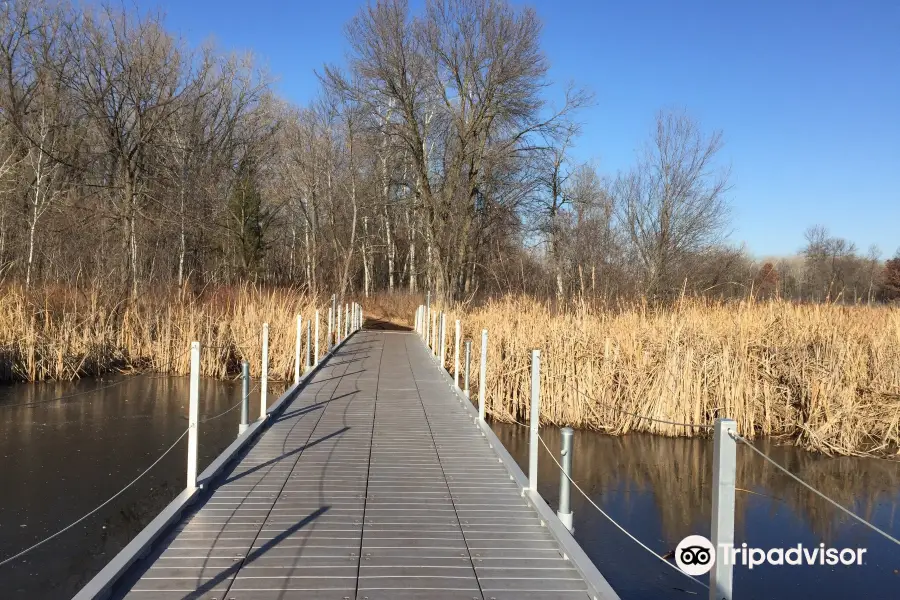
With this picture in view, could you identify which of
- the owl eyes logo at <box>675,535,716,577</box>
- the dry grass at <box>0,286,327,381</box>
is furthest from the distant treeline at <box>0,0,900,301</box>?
the owl eyes logo at <box>675,535,716,577</box>

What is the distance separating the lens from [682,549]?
5.00 m

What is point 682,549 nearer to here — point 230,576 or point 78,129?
point 230,576

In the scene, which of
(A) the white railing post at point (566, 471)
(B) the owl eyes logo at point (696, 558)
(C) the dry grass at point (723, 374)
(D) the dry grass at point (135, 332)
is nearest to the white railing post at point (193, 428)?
(A) the white railing post at point (566, 471)

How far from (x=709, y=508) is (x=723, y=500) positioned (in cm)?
523

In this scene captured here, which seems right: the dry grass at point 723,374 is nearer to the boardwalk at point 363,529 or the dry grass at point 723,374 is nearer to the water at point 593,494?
the water at point 593,494

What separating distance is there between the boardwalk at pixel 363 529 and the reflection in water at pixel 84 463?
1.21 meters

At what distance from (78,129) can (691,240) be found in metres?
20.7

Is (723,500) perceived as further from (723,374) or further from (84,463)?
(723,374)

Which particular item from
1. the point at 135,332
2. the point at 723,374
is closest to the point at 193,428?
the point at 723,374

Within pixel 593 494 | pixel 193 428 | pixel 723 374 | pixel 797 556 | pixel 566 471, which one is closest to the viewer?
pixel 566 471

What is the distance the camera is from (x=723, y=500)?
2551 millimetres

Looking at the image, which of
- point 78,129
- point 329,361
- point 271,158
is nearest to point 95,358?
point 329,361

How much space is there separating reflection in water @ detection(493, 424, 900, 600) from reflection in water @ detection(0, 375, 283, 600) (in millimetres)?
3877

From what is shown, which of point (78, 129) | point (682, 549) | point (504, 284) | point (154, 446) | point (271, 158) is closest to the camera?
point (682, 549)
